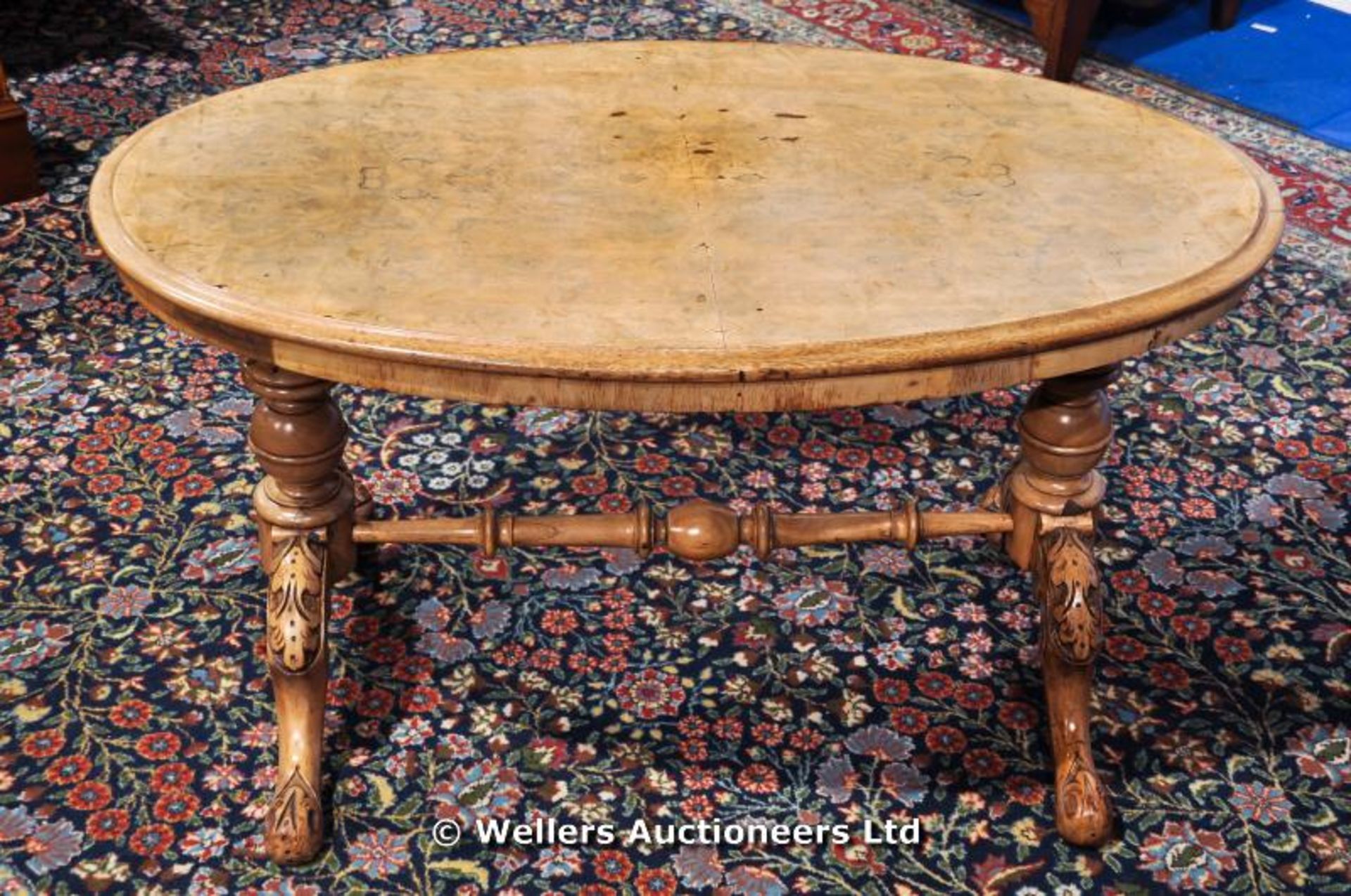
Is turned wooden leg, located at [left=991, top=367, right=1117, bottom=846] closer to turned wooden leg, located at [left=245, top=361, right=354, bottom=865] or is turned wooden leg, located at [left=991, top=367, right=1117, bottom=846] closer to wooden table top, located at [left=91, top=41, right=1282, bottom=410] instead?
wooden table top, located at [left=91, top=41, right=1282, bottom=410]

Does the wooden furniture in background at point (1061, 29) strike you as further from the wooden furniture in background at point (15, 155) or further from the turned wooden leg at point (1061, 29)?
the wooden furniture in background at point (15, 155)

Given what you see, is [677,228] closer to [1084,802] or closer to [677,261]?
[677,261]

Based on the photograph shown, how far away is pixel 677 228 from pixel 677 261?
98 millimetres

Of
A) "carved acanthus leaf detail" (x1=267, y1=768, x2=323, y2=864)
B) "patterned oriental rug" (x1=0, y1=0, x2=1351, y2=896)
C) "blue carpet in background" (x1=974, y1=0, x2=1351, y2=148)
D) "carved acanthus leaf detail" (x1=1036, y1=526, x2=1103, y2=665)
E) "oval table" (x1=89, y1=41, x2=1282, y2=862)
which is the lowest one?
"blue carpet in background" (x1=974, y1=0, x2=1351, y2=148)

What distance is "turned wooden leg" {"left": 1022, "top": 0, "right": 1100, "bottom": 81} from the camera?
445 centimetres

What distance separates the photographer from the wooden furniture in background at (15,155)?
3.73 metres

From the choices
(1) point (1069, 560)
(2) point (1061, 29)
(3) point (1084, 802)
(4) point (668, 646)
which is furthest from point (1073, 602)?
(2) point (1061, 29)

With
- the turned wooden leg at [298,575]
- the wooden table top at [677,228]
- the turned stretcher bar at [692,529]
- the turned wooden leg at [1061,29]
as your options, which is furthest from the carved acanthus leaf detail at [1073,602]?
the turned wooden leg at [1061,29]

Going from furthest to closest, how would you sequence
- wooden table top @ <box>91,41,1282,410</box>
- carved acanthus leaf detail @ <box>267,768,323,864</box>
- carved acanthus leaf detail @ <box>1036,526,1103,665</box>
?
1. carved acanthus leaf detail @ <box>1036,526,1103,665</box>
2. carved acanthus leaf detail @ <box>267,768,323,864</box>
3. wooden table top @ <box>91,41,1282,410</box>

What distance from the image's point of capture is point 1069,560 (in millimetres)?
2236

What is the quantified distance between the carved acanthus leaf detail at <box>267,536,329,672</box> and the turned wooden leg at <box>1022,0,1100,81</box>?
301cm

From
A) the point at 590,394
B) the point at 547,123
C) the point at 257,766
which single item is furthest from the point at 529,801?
the point at 547,123

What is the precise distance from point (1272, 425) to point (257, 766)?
1939 millimetres

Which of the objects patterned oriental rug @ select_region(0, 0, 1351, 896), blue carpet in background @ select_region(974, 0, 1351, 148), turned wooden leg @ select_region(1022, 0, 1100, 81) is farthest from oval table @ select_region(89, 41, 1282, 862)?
blue carpet in background @ select_region(974, 0, 1351, 148)
